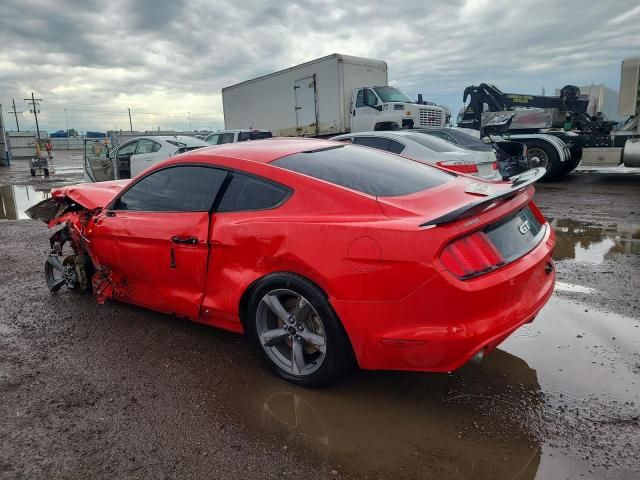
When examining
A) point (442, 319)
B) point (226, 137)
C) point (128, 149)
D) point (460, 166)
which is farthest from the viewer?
point (226, 137)

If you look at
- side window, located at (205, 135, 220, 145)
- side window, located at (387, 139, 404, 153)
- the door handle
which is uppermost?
side window, located at (205, 135, 220, 145)

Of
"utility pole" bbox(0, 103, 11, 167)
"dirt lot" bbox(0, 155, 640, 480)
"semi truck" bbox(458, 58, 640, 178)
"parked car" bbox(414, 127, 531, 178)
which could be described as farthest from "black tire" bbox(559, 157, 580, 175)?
"utility pole" bbox(0, 103, 11, 167)

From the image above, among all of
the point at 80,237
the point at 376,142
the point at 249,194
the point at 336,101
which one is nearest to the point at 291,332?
the point at 249,194

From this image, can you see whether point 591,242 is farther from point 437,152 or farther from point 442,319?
point 442,319

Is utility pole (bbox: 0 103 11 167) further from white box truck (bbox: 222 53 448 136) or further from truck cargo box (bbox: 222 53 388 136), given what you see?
white box truck (bbox: 222 53 448 136)

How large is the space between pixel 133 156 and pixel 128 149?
2.69ft

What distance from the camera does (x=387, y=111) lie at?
50.2 ft

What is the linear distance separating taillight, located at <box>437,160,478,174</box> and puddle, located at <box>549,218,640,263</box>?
1512 millimetres

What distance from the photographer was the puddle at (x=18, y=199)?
1045cm

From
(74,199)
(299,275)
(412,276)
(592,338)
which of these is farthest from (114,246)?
(592,338)

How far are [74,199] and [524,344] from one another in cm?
411

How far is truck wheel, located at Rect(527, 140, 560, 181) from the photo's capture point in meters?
12.0

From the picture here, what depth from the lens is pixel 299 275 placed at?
2682 mm

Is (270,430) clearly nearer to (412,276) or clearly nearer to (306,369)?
(306,369)
